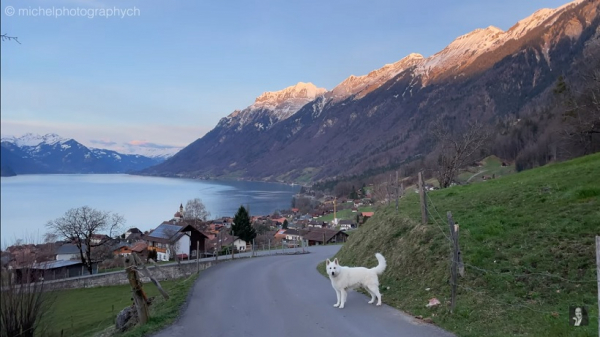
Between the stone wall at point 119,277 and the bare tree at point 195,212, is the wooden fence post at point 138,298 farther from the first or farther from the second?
the bare tree at point 195,212

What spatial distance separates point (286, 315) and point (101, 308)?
71.0ft

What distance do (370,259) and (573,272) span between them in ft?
25.7

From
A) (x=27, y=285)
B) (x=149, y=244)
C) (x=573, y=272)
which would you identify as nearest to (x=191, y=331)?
(x=27, y=285)

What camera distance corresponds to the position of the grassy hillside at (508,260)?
8453mm

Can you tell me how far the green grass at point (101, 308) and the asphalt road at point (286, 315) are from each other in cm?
50

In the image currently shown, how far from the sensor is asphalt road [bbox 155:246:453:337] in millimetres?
9133

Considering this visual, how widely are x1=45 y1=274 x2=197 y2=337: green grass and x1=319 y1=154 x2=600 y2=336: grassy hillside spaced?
6.42 metres

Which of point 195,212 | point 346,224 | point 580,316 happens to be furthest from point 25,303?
point 346,224

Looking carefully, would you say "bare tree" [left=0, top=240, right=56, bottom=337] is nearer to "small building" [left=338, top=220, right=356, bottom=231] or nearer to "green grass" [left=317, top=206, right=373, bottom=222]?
"small building" [left=338, top=220, right=356, bottom=231]

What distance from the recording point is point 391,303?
11.0 m

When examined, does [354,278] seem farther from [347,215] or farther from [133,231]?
[347,215]

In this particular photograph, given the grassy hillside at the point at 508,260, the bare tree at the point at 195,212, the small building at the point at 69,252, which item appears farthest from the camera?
the bare tree at the point at 195,212

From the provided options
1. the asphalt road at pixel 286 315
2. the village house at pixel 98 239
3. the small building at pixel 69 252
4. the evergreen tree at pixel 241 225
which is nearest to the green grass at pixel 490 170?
the evergreen tree at pixel 241 225

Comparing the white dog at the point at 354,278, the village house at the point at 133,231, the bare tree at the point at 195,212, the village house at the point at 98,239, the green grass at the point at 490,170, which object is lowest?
the village house at the point at 133,231
